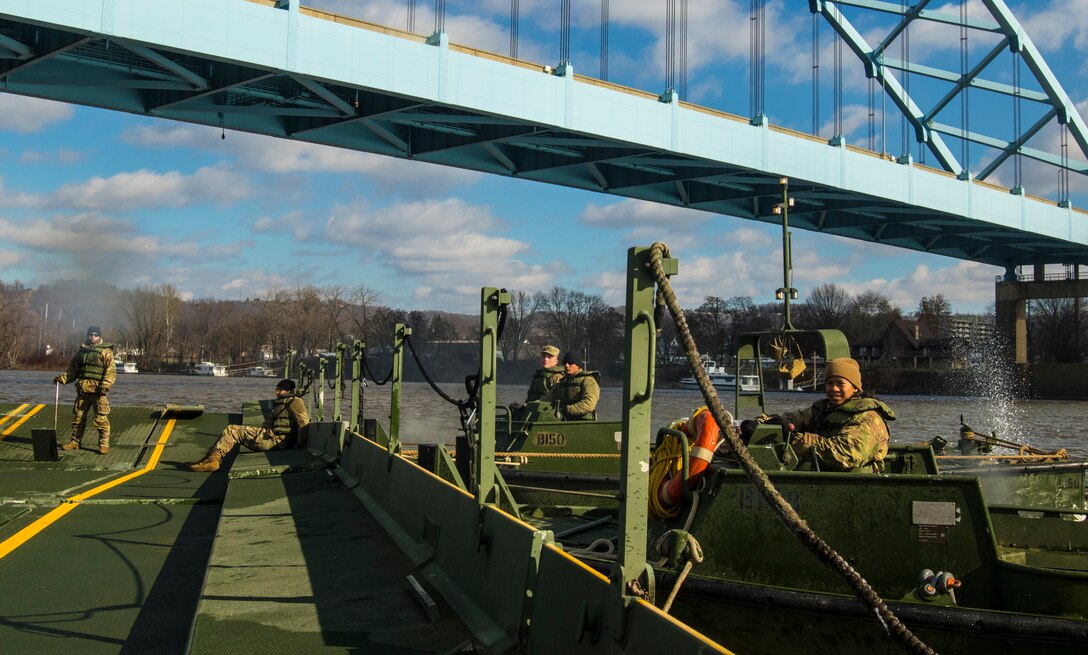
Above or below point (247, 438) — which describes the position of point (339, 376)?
above

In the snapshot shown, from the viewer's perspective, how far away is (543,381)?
13617mm

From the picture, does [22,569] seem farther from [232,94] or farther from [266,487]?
[232,94]

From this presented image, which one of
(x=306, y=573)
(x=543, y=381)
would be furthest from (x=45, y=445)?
(x=306, y=573)

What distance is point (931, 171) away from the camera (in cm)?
4338

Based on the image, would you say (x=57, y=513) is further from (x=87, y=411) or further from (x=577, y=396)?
(x=577, y=396)

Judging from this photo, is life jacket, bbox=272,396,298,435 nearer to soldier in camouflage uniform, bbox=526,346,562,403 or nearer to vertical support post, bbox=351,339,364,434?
vertical support post, bbox=351,339,364,434

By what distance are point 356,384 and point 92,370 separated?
4835 millimetres

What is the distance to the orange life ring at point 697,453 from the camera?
546cm

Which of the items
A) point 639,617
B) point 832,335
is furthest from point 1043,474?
point 639,617

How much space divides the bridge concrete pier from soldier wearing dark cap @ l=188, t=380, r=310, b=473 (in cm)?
5979

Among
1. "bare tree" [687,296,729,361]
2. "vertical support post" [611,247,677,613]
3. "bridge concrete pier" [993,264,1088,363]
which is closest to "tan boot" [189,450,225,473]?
"vertical support post" [611,247,677,613]

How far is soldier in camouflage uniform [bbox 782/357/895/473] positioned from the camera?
5.69m

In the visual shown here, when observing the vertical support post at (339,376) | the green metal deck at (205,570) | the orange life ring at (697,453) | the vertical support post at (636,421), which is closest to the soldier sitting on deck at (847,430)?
the orange life ring at (697,453)

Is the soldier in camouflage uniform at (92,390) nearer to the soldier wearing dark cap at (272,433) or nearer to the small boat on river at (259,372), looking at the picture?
the soldier wearing dark cap at (272,433)
